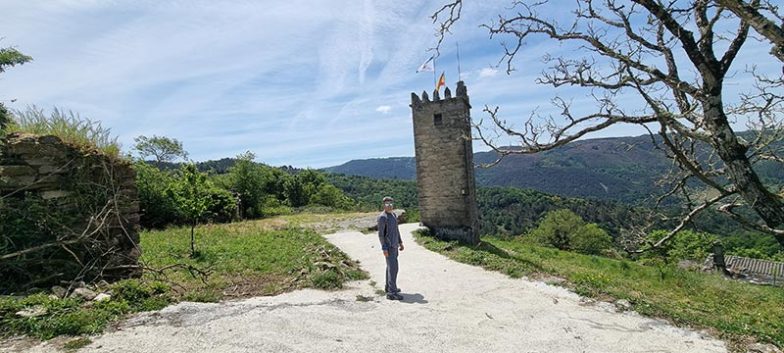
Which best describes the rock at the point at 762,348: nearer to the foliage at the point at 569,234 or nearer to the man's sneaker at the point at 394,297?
the man's sneaker at the point at 394,297

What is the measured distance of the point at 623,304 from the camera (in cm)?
748

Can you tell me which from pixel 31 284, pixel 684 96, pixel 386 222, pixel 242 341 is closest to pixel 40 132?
pixel 31 284

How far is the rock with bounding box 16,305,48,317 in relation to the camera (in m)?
5.12

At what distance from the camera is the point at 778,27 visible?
4.38 m

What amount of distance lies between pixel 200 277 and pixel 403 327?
509 centimetres

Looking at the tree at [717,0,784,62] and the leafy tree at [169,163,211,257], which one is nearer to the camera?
the tree at [717,0,784,62]

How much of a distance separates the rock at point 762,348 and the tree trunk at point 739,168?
1765 millimetres

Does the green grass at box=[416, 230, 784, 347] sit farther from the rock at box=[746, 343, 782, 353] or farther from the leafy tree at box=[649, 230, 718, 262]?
the leafy tree at box=[649, 230, 718, 262]

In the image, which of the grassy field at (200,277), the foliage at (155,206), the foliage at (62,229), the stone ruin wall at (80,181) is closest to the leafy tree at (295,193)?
the foliage at (155,206)

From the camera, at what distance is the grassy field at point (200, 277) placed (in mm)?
5152

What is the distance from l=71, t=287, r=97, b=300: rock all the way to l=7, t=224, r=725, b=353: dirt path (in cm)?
100

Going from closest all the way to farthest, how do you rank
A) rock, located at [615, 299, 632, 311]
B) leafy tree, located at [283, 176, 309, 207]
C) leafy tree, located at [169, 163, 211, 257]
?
rock, located at [615, 299, 632, 311], leafy tree, located at [169, 163, 211, 257], leafy tree, located at [283, 176, 309, 207]

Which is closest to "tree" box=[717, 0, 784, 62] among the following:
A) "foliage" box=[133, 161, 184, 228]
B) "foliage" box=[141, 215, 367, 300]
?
"foliage" box=[141, 215, 367, 300]

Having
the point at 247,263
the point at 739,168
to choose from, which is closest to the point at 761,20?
the point at 739,168
